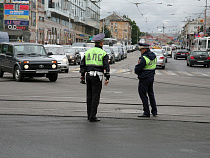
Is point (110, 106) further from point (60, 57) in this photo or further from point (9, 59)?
point (60, 57)

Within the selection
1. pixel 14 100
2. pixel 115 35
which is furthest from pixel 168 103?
pixel 115 35

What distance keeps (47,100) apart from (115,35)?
16424 cm

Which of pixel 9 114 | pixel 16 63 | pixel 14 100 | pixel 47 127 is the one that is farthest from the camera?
pixel 16 63

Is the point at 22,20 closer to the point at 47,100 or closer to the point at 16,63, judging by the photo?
the point at 16,63

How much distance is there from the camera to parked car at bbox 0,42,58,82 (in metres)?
18.4

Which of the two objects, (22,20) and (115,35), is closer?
(22,20)

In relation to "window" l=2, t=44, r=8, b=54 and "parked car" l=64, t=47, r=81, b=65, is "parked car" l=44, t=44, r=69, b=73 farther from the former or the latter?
"parked car" l=64, t=47, r=81, b=65

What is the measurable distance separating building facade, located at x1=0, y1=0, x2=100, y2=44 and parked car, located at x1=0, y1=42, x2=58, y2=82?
3651 centimetres

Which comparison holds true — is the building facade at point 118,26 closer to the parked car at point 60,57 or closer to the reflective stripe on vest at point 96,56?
the parked car at point 60,57

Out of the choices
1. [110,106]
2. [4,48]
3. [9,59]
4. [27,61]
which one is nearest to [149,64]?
[110,106]

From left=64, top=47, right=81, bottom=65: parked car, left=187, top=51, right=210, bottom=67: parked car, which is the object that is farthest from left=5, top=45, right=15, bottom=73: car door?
left=187, top=51, right=210, bottom=67: parked car

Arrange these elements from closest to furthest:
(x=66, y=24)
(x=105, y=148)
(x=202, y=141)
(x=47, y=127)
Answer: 1. (x=105, y=148)
2. (x=202, y=141)
3. (x=47, y=127)
4. (x=66, y=24)

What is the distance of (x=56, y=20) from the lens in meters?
80.1

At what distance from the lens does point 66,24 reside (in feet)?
292
